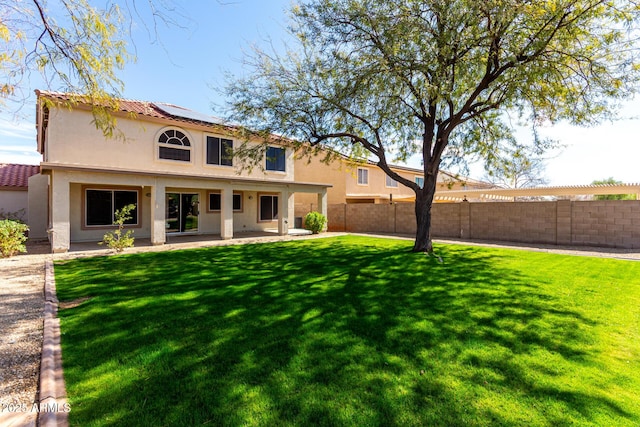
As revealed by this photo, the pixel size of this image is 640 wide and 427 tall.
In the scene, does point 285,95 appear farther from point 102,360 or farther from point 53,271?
point 102,360

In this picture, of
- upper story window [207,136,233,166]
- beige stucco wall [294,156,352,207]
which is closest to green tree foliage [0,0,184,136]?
upper story window [207,136,233,166]

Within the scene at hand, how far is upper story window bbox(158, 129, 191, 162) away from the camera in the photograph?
15.7 m

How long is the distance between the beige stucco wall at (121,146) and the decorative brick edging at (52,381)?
319 inches

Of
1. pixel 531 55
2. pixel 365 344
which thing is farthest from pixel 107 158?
pixel 531 55

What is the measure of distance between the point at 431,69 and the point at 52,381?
10712mm

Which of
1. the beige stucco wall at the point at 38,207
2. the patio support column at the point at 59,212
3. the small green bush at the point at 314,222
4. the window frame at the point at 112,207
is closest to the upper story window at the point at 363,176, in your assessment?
the small green bush at the point at 314,222

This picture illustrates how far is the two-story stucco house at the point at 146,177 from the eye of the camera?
499 inches

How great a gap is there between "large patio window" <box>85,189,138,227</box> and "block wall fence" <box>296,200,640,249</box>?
14990 millimetres

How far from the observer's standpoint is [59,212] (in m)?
12.0

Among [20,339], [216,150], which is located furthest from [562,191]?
[20,339]

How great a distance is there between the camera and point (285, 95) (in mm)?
12148

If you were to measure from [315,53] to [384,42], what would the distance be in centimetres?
311

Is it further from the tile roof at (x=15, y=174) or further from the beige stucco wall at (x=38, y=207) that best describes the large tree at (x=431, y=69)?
the tile roof at (x=15, y=174)

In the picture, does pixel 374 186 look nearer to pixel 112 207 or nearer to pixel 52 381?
pixel 112 207
